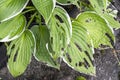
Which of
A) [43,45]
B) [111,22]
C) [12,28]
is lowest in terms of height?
[111,22]

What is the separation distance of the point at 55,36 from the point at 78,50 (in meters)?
0.17

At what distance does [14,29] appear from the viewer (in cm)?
136

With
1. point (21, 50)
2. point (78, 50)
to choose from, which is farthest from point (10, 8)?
point (78, 50)

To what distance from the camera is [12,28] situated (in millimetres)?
1361

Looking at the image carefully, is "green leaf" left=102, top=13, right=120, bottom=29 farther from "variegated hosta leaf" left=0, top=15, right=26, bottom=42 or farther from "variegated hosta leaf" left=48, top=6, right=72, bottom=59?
"variegated hosta leaf" left=0, top=15, right=26, bottom=42

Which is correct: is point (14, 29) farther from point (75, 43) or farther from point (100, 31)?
point (100, 31)

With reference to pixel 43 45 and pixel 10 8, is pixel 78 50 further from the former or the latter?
pixel 10 8

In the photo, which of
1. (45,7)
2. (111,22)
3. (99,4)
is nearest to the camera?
(45,7)

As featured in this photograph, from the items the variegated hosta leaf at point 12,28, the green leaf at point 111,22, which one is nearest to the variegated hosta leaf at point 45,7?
the variegated hosta leaf at point 12,28

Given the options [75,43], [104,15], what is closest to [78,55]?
[75,43]

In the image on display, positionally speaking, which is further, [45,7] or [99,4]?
[99,4]

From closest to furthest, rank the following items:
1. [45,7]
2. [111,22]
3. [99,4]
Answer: [45,7], [99,4], [111,22]

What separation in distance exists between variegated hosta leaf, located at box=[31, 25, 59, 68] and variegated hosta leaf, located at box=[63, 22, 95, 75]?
0.24 feet

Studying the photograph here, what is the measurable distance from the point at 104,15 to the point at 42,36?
0.36 meters
